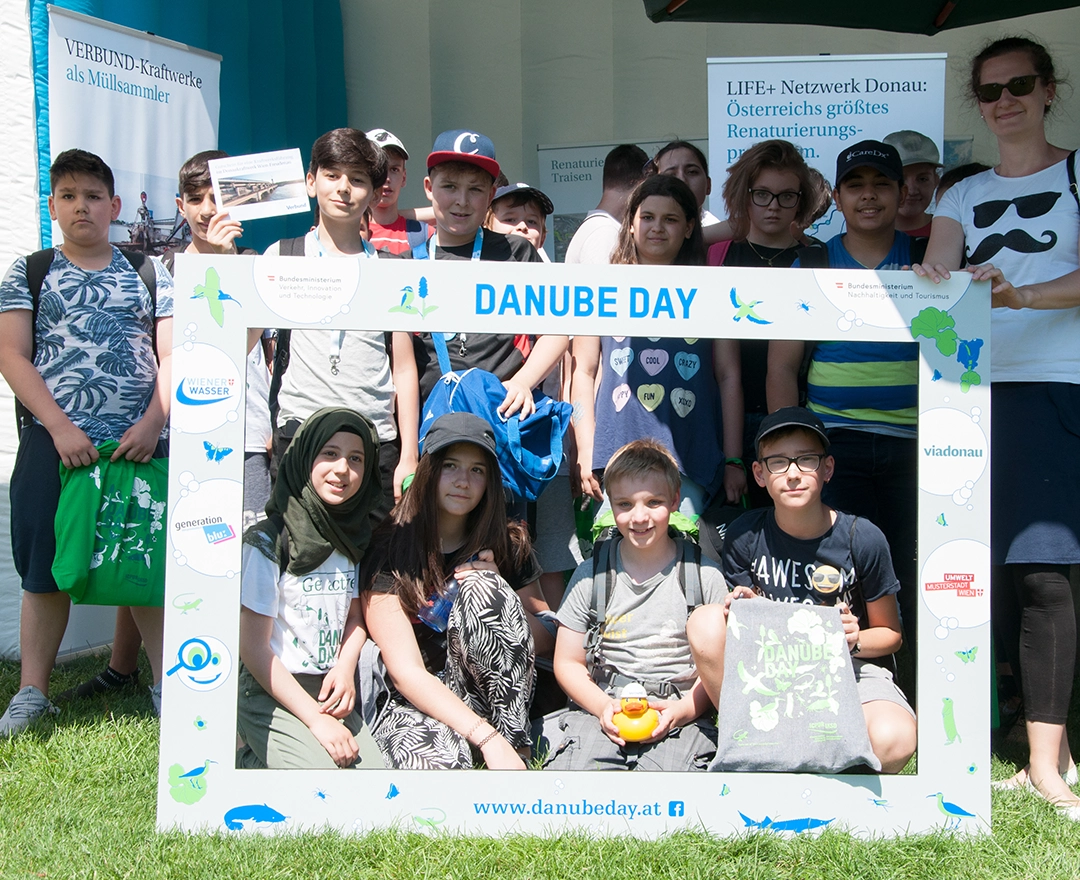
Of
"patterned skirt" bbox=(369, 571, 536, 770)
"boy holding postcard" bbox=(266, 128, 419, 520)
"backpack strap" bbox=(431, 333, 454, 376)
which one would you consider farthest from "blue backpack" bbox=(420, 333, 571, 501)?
"patterned skirt" bbox=(369, 571, 536, 770)

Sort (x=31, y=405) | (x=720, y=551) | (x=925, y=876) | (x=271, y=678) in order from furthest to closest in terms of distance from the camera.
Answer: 1. (x=31, y=405)
2. (x=720, y=551)
3. (x=271, y=678)
4. (x=925, y=876)

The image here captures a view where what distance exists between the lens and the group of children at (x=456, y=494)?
290 centimetres

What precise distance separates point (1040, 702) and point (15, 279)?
12.0 feet

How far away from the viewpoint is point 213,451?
262 cm

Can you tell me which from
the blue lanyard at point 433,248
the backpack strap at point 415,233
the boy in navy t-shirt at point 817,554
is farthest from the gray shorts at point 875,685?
the backpack strap at point 415,233

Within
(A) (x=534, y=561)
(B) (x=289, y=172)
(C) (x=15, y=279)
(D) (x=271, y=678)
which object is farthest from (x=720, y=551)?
(C) (x=15, y=279)

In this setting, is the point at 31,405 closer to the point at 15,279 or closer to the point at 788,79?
the point at 15,279

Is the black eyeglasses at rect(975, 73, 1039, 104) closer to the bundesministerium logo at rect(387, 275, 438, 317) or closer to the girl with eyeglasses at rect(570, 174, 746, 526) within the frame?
the girl with eyeglasses at rect(570, 174, 746, 526)

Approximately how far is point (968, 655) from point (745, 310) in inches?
41.7

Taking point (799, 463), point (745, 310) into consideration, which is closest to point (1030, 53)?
point (745, 310)

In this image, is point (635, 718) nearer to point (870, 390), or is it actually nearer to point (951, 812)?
point (951, 812)

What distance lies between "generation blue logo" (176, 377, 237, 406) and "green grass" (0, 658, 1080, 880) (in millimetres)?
1079

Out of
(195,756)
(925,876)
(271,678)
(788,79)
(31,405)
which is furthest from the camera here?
(788,79)

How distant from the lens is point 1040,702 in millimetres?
2980
